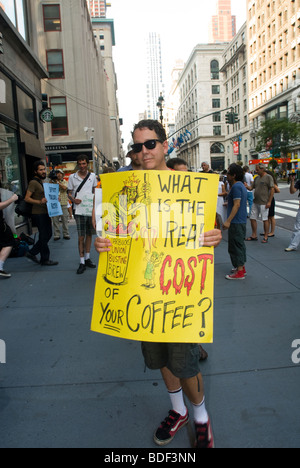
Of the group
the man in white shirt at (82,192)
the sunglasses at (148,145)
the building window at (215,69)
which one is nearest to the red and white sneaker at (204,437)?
the sunglasses at (148,145)

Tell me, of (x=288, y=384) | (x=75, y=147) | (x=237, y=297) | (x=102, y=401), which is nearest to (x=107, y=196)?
(x=102, y=401)

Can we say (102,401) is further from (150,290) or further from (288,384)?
(288,384)

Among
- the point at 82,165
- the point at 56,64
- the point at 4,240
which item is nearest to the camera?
the point at 4,240

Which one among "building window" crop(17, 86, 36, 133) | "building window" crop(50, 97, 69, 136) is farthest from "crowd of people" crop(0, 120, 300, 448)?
"building window" crop(50, 97, 69, 136)

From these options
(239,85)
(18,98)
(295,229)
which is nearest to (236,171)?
(295,229)

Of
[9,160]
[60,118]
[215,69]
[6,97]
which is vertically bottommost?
[9,160]

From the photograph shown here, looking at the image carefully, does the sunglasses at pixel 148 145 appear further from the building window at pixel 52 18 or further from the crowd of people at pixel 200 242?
the building window at pixel 52 18

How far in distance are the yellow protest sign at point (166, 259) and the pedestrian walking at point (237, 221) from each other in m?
3.40

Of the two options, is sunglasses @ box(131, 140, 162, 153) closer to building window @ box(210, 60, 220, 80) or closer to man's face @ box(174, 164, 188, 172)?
man's face @ box(174, 164, 188, 172)

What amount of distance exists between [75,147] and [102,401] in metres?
26.1

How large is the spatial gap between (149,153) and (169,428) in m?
1.70

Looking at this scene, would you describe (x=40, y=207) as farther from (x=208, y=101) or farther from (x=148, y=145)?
(x=208, y=101)

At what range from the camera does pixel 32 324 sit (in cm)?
388

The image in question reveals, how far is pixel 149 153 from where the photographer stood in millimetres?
2117
